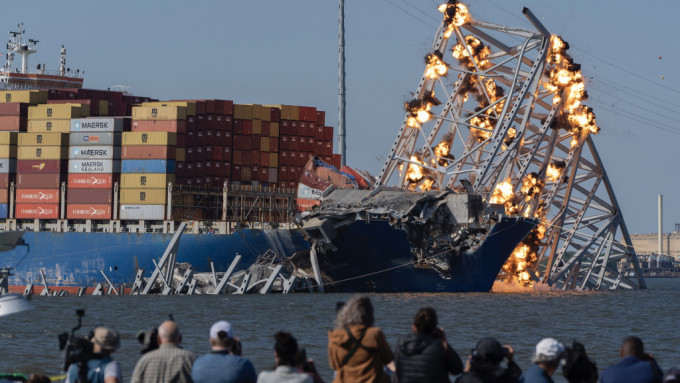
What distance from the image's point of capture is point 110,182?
3401 inches

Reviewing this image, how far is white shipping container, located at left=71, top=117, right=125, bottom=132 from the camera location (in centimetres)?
8781

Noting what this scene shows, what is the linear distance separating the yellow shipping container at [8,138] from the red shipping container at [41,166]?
85.6 inches

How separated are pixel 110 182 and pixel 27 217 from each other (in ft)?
23.4

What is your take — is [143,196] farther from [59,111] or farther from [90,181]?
[59,111]

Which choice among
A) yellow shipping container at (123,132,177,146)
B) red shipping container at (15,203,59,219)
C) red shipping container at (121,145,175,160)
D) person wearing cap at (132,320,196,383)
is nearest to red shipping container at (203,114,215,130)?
yellow shipping container at (123,132,177,146)

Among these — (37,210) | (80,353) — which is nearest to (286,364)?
(80,353)

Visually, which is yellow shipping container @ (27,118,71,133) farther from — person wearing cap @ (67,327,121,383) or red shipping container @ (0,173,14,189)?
person wearing cap @ (67,327,121,383)

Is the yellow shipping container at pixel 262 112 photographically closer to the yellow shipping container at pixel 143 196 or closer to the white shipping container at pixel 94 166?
the yellow shipping container at pixel 143 196

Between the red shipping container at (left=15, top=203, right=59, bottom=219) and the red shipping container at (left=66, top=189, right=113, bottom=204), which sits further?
the red shipping container at (left=15, top=203, right=59, bottom=219)

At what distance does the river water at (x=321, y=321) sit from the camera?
36.4 m

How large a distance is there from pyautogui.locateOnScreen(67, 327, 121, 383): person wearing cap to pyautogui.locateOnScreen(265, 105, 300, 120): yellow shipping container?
266 ft

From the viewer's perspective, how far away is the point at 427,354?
13375 mm

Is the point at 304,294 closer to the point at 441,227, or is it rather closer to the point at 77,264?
the point at 441,227

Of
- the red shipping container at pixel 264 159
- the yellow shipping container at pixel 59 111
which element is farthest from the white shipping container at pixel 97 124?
the red shipping container at pixel 264 159
